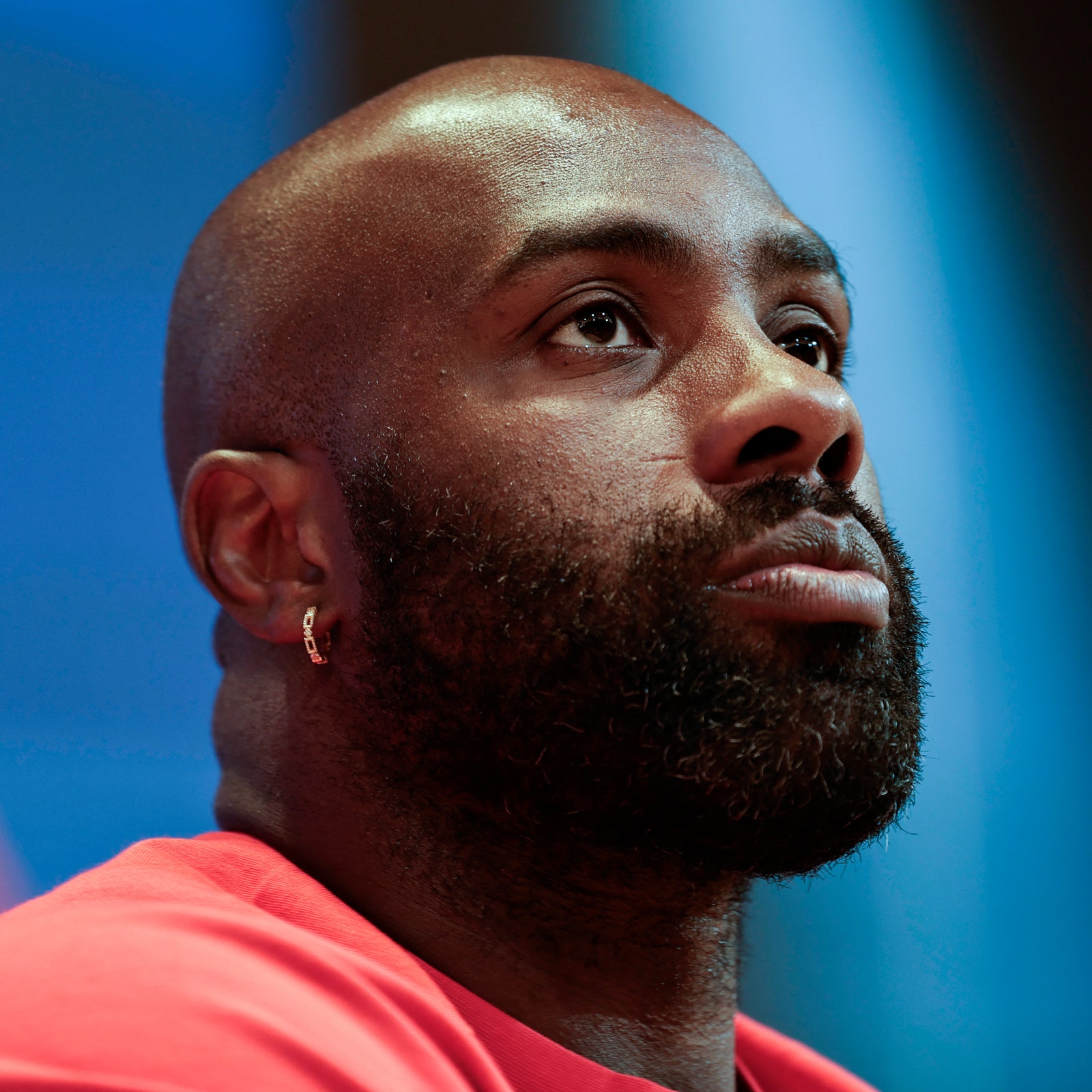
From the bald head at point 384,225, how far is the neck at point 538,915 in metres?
0.41

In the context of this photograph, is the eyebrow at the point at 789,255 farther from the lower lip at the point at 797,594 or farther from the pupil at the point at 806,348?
the lower lip at the point at 797,594

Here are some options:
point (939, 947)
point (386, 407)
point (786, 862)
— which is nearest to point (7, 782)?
point (386, 407)

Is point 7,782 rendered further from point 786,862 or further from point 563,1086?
point 786,862

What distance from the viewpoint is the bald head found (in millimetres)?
1284

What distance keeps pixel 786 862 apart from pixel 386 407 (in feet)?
2.03

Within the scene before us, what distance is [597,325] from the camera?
1250mm

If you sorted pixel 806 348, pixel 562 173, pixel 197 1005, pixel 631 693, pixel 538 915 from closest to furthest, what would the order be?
pixel 197 1005 → pixel 631 693 → pixel 538 915 → pixel 562 173 → pixel 806 348

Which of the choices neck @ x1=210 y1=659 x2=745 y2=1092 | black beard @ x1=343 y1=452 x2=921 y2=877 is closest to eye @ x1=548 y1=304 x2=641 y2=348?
black beard @ x1=343 y1=452 x2=921 y2=877

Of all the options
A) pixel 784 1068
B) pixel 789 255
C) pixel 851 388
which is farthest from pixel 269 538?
pixel 851 388

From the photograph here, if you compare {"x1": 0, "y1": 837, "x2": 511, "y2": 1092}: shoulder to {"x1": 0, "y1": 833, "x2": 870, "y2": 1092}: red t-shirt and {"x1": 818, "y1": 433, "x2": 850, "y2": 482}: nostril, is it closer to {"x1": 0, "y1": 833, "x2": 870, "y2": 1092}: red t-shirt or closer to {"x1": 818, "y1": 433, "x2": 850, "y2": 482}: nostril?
{"x1": 0, "y1": 833, "x2": 870, "y2": 1092}: red t-shirt

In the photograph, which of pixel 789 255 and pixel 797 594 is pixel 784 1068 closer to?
pixel 797 594

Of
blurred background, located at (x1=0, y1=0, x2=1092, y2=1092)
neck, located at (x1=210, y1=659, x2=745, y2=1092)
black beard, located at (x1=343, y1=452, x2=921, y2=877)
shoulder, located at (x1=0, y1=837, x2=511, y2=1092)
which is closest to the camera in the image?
shoulder, located at (x1=0, y1=837, x2=511, y2=1092)

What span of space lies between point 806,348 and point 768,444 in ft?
1.05

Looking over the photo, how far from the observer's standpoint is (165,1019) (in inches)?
31.2
